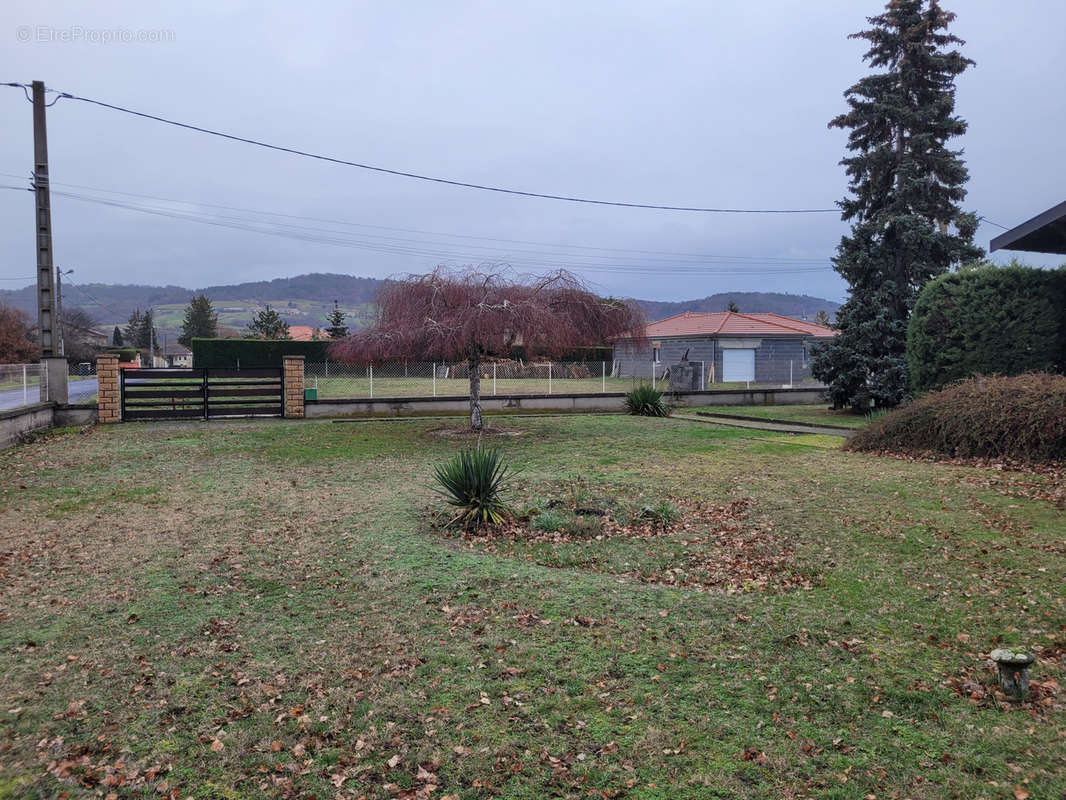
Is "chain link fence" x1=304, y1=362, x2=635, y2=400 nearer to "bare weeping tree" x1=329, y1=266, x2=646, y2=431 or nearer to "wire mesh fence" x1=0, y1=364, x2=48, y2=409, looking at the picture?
"bare weeping tree" x1=329, y1=266, x2=646, y2=431

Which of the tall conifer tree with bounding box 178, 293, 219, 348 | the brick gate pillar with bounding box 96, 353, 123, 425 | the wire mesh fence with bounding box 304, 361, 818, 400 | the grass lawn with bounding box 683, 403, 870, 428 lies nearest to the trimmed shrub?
the grass lawn with bounding box 683, 403, 870, 428

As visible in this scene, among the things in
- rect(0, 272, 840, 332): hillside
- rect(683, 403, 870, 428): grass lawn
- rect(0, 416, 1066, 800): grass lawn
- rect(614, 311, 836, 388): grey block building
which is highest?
rect(0, 272, 840, 332): hillside

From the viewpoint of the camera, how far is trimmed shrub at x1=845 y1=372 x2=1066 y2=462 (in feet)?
34.6

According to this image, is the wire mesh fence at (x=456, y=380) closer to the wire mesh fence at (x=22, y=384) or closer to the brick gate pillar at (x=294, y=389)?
the brick gate pillar at (x=294, y=389)

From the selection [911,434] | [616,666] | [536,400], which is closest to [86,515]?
[616,666]

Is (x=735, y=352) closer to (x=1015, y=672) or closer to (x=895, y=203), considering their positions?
(x=895, y=203)

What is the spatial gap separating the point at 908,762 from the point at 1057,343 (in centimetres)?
1468

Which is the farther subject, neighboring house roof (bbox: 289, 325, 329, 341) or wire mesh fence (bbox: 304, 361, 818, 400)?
neighboring house roof (bbox: 289, 325, 329, 341)

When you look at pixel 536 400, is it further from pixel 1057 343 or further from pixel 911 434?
pixel 1057 343

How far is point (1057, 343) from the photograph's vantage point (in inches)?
571

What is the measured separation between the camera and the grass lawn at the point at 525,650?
318cm

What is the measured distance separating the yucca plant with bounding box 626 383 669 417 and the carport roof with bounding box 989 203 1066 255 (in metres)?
8.84

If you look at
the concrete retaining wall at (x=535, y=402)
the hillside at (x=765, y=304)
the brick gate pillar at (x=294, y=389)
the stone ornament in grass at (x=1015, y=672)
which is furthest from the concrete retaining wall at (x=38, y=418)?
the hillside at (x=765, y=304)

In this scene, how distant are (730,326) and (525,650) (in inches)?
1270
